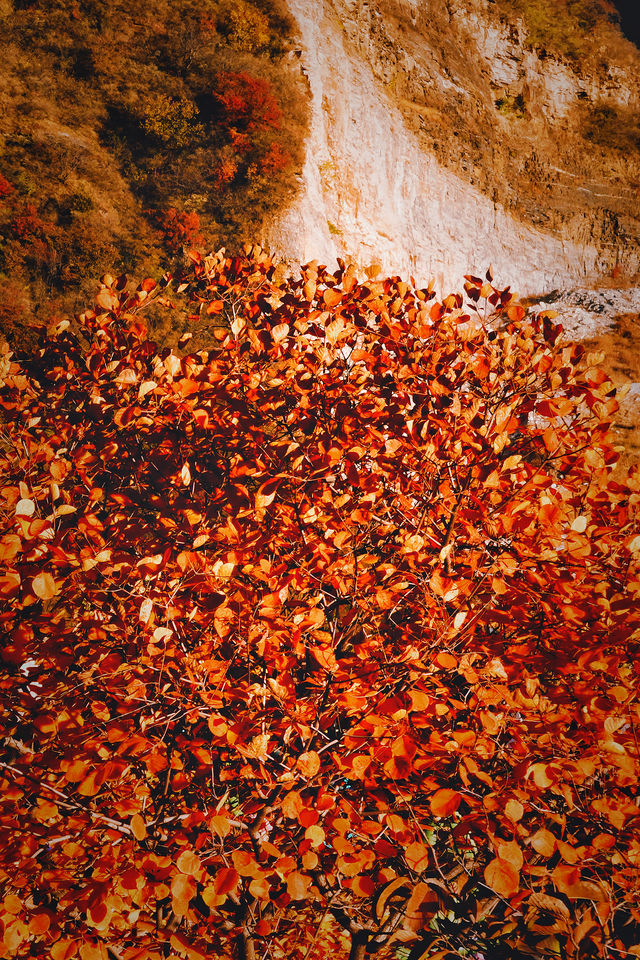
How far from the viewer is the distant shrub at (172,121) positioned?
46.5 feet

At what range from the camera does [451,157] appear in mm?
20266

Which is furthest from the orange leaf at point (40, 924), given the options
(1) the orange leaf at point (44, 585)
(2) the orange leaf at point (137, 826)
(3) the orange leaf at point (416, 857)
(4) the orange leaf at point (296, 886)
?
(3) the orange leaf at point (416, 857)

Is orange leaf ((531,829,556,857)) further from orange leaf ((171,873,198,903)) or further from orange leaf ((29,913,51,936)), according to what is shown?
orange leaf ((29,913,51,936))

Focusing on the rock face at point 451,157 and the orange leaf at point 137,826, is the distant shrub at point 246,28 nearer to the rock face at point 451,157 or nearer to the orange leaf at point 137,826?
the rock face at point 451,157

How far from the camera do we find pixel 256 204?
13281 mm

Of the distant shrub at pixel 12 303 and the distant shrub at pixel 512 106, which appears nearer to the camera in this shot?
the distant shrub at pixel 12 303

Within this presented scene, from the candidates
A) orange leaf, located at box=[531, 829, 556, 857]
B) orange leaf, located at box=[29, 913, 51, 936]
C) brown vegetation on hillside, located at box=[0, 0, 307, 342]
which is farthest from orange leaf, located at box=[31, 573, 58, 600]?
brown vegetation on hillside, located at box=[0, 0, 307, 342]

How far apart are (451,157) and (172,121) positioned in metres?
12.6

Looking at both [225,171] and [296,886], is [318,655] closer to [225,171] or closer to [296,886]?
[296,886]

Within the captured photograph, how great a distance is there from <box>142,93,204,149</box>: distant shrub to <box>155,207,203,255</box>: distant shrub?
9.64ft

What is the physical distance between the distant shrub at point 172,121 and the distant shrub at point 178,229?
2.94 m

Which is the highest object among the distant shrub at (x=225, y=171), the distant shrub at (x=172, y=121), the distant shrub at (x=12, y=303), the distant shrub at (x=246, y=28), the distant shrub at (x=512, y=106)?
the distant shrub at (x=512, y=106)

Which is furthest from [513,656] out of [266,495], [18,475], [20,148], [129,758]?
[20,148]

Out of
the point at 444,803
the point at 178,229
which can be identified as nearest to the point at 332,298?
the point at 444,803
